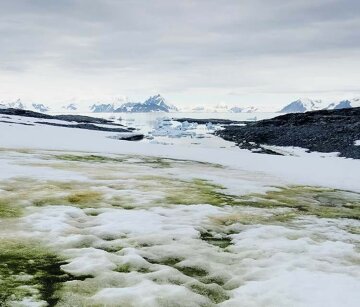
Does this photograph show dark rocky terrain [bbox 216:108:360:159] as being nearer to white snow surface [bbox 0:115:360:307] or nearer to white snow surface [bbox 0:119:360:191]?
white snow surface [bbox 0:119:360:191]

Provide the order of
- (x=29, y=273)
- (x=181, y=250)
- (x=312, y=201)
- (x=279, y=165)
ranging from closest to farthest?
(x=29, y=273)
(x=181, y=250)
(x=312, y=201)
(x=279, y=165)

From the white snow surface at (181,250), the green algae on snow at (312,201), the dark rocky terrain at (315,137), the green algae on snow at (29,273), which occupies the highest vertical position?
the dark rocky terrain at (315,137)

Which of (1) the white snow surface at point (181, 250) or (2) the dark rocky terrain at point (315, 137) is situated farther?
(2) the dark rocky terrain at point (315, 137)

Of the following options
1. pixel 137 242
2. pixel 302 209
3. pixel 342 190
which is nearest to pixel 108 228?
pixel 137 242

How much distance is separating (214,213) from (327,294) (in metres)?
4.67

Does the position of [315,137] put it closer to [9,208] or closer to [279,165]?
[279,165]

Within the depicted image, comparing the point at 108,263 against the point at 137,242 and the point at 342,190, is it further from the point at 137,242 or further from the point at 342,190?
the point at 342,190

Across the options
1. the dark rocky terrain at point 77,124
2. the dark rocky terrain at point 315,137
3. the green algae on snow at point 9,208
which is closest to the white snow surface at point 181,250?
the green algae on snow at point 9,208

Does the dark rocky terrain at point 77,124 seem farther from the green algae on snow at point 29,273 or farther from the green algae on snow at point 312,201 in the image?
the green algae on snow at point 29,273

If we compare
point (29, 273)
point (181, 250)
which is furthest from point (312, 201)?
point (29, 273)

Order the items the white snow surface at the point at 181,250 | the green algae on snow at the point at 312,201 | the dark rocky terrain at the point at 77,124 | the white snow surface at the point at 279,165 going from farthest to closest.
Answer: the dark rocky terrain at the point at 77,124 < the white snow surface at the point at 279,165 < the green algae on snow at the point at 312,201 < the white snow surface at the point at 181,250

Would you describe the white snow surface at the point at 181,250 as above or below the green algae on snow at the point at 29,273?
above

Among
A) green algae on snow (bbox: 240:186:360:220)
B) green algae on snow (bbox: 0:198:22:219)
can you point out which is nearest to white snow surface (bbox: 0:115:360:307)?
green algae on snow (bbox: 0:198:22:219)

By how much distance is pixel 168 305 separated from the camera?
5.20 m
